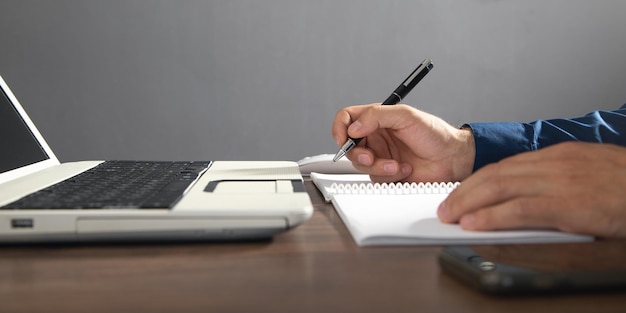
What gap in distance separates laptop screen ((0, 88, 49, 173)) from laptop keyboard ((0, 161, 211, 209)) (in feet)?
0.33

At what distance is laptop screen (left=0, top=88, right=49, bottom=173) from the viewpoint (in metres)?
0.91

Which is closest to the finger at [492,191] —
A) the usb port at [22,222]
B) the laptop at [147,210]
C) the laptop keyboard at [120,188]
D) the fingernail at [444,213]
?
the fingernail at [444,213]

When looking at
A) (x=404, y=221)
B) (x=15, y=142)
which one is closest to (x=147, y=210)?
(x=404, y=221)

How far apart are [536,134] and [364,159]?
0.30 metres

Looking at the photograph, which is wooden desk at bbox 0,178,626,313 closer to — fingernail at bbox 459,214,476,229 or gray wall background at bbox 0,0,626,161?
fingernail at bbox 459,214,476,229

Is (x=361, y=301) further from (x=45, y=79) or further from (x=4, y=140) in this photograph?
(x=45, y=79)

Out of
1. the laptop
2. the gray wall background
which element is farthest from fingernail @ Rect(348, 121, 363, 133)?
the gray wall background

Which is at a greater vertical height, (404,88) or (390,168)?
(404,88)

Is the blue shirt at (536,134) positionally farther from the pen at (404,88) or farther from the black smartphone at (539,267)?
the black smartphone at (539,267)

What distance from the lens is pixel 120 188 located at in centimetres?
69

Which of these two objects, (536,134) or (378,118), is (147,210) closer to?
(378,118)

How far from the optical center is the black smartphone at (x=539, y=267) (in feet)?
1.36

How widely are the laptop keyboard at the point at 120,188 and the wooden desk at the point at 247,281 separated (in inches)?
1.5

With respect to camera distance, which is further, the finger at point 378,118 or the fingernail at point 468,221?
the finger at point 378,118
